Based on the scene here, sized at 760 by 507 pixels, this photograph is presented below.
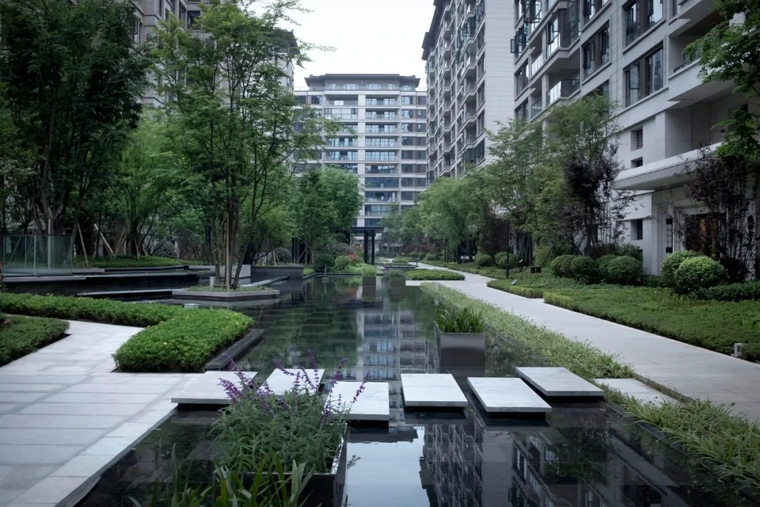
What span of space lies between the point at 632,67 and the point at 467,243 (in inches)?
997

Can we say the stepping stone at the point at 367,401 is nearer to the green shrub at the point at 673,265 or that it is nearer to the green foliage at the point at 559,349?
the green foliage at the point at 559,349

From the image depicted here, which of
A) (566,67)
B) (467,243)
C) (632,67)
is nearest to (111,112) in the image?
(632,67)

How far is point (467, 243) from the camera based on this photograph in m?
51.9

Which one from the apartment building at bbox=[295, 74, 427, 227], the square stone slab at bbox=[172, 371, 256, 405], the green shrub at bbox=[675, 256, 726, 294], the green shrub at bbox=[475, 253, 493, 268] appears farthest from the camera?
the apartment building at bbox=[295, 74, 427, 227]

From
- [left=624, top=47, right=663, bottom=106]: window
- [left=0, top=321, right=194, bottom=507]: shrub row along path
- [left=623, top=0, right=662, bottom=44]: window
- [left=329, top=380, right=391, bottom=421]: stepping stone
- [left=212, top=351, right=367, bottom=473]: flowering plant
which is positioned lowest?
[left=0, top=321, right=194, bottom=507]: shrub row along path

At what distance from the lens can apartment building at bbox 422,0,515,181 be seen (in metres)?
52.5

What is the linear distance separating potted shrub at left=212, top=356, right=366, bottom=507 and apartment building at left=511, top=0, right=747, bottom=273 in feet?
58.6

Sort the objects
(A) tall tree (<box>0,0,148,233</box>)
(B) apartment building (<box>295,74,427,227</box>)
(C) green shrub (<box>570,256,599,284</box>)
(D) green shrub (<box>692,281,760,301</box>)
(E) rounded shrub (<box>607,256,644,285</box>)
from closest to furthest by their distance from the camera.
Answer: (D) green shrub (<box>692,281,760,301</box>) < (A) tall tree (<box>0,0,148,233</box>) < (E) rounded shrub (<box>607,256,644,285</box>) < (C) green shrub (<box>570,256,599,284</box>) < (B) apartment building (<box>295,74,427,227</box>)

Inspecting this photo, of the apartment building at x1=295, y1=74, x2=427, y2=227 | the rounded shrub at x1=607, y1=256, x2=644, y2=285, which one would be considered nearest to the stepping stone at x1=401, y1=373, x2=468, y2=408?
the rounded shrub at x1=607, y1=256, x2=644, y2=285

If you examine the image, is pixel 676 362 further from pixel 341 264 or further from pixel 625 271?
pixel 341 264

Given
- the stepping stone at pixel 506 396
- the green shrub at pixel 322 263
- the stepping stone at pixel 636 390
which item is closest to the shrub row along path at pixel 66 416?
the stepping stone at pixel 506 396

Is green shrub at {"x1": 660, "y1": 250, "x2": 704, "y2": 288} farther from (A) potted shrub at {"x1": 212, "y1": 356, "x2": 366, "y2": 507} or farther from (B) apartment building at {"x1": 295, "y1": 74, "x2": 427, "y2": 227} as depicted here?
(B) apartment building at {"x1": 295, "y1": 74, "x2": 427, "y2": 227}

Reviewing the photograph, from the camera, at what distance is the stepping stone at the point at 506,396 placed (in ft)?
21.1

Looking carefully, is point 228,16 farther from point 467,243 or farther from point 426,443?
point 467,243
